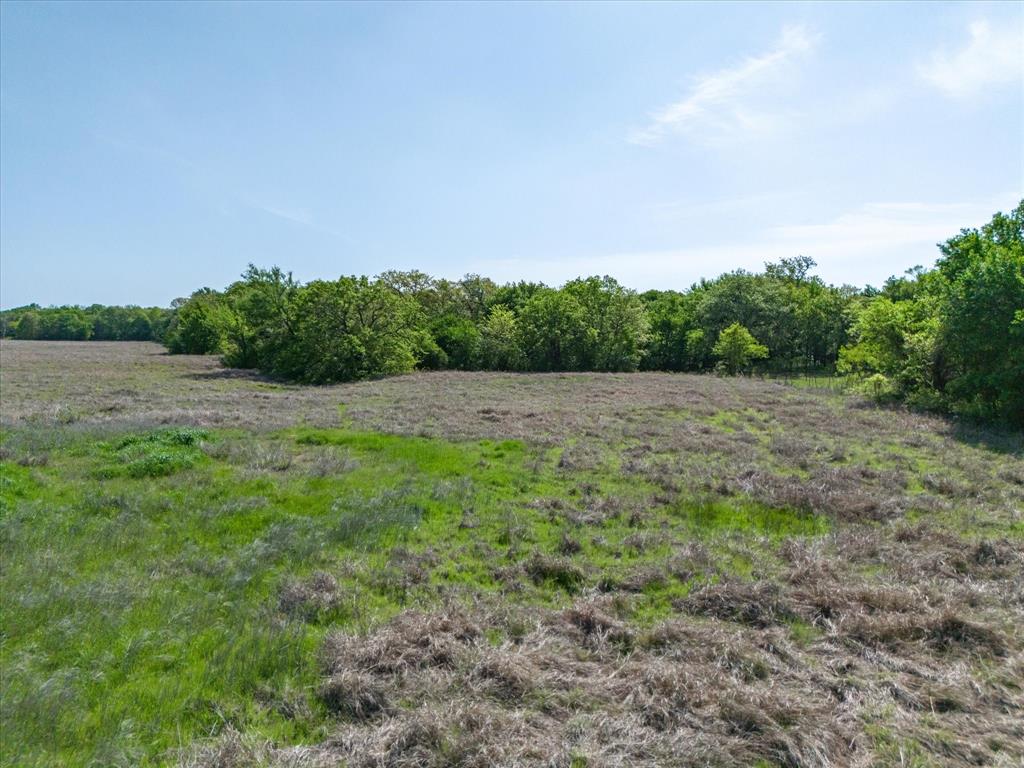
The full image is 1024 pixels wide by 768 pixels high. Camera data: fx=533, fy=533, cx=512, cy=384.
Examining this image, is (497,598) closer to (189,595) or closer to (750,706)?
(750,706)

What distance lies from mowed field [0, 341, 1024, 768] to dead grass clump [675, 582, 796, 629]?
0.04 meters

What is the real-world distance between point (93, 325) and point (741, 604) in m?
149

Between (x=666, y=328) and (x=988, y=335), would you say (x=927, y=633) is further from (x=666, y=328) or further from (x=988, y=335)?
(x=666, y=328)

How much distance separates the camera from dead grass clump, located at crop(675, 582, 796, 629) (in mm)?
6688

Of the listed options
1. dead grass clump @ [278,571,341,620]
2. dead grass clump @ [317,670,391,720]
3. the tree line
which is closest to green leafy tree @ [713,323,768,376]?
the tree line

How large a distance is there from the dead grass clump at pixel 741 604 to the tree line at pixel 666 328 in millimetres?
20175

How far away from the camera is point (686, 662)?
5641mm

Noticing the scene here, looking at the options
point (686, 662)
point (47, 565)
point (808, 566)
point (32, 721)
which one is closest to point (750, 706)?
point (686, 662)

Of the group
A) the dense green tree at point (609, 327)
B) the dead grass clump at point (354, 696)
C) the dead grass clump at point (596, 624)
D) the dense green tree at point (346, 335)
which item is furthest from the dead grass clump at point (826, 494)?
the dense green tree at point (609, 327)

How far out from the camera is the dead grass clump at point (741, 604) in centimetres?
669

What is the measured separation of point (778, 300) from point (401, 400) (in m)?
46.6

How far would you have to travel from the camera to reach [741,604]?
22.6 feet

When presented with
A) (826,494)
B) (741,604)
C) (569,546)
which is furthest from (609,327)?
(741,604)

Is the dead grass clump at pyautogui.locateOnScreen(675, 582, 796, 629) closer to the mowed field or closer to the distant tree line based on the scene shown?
the mowed field
